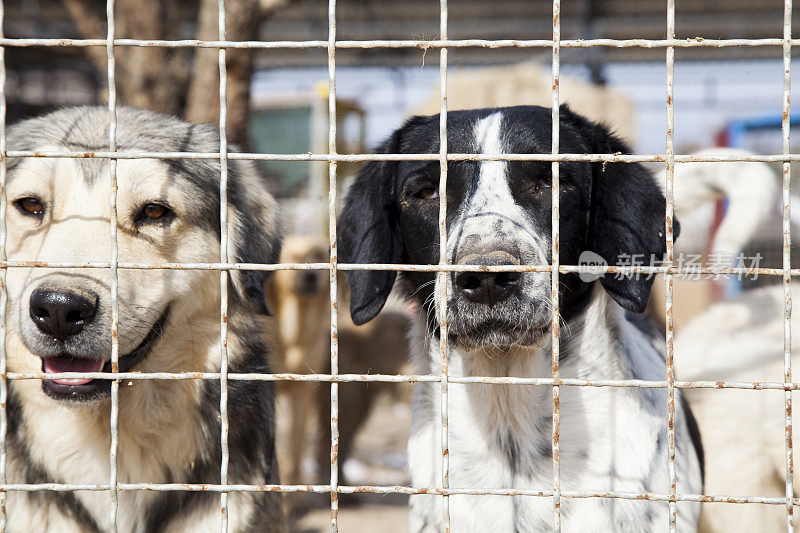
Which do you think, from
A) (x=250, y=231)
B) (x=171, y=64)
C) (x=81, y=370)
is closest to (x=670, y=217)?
(x=250, y=231)

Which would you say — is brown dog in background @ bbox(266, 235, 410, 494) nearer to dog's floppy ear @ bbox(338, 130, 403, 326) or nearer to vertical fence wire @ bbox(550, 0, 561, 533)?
dog's floppy ear @ bbox(338, 130, 403, 326)

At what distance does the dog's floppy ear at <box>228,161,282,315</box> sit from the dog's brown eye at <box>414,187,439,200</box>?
1.87ft

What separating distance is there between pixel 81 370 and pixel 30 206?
551mm

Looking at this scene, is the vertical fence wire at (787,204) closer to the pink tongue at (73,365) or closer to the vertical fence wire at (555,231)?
the vertical fence wire at (555,231)

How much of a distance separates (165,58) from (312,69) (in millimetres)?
4557

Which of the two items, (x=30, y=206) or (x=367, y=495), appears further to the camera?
(x=367, y=495)

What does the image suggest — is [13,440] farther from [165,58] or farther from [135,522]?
[165,58]

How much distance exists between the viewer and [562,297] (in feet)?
7.19

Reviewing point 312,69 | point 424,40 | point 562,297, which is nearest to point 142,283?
point 424,40

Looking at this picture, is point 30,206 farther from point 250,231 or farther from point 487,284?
point 487,284

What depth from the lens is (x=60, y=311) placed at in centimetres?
190

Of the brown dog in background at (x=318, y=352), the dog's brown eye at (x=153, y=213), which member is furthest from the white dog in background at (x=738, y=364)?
the brown dog in background at (x=318, y=352)

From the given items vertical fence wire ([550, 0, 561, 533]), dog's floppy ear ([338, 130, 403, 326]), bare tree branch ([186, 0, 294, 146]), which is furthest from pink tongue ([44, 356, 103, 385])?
bare tree branch ([186, 0, 294, 146])

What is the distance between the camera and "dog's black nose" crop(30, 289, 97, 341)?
1893mm
